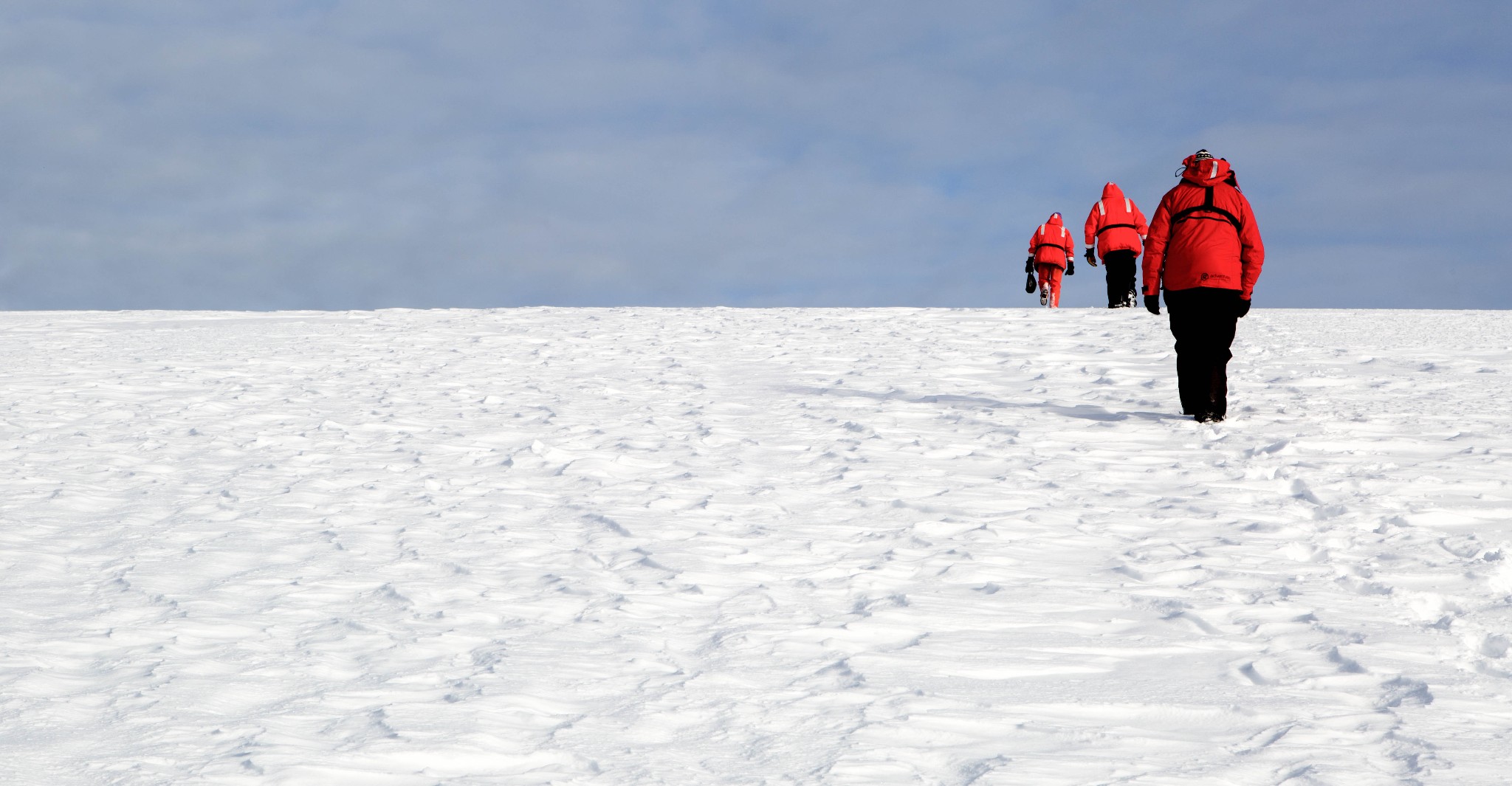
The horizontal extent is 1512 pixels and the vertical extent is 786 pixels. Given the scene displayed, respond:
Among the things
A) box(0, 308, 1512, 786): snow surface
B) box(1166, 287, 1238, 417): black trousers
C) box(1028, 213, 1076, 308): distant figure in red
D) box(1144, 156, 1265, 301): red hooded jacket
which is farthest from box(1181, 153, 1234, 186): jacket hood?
box(1028, 213, 1076, 308): distant figure in red

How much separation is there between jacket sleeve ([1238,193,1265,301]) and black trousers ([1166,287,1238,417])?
0.36 feet

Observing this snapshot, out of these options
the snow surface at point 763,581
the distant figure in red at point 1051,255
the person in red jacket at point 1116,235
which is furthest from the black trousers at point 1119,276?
the snow surface at point 763,581

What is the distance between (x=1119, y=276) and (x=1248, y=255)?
8865 mm

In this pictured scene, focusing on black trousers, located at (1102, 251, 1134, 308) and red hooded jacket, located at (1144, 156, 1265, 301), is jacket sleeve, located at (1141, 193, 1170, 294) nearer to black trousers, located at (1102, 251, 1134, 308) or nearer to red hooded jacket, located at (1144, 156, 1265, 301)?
red hooded jacket, located at (1144, 156, 1265, 301)

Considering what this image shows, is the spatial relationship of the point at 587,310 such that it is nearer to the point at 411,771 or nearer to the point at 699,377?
the point at 699,377

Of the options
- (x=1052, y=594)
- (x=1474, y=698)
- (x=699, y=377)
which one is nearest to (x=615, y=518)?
(x=1052, y=594)

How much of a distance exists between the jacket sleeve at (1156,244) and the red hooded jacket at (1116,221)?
28.4ft

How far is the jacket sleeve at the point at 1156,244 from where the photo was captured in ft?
27.3

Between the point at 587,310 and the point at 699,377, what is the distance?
21.0 ft

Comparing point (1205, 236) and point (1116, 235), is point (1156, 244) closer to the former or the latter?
point (1205, 236)

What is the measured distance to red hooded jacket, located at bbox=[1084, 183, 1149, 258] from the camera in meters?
16.7

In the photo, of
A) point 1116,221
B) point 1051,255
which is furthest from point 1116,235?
point 1051,255

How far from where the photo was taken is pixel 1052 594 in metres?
4.96

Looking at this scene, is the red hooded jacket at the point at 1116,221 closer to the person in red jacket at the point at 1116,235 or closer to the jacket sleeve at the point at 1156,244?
the person in red jacket at the point at 1116,235
